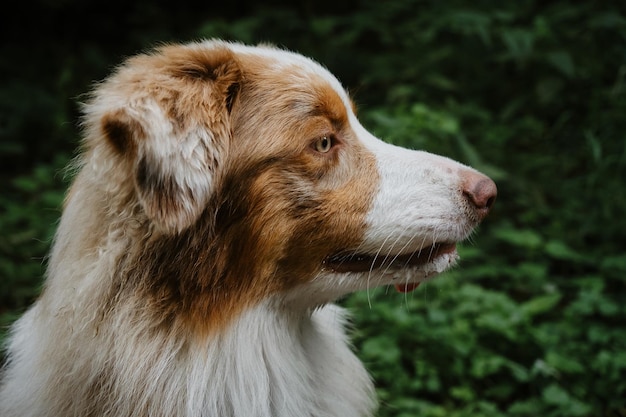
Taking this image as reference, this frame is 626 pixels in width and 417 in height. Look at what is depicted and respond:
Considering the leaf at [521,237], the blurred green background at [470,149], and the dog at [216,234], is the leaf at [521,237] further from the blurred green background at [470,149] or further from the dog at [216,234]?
the dog at [216,234]

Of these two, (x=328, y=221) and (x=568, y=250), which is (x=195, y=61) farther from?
(x=568, y=250)

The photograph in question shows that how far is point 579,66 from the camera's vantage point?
606 cm

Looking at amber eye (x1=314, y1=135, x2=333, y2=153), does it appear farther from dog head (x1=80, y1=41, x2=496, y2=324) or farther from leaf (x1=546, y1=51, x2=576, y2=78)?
leaf (x1=546, y1=51, x2=576, y2=78)

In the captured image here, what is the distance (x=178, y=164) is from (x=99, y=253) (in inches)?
18.0

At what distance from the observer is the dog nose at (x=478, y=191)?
9.32ft

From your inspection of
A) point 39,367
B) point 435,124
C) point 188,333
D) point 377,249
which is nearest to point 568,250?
point 435,124

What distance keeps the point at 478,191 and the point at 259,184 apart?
0.79 m

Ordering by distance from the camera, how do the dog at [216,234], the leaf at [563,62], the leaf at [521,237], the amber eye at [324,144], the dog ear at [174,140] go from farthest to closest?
1. the leaf at [563,62]
2. the leaf at [521,237]
3. the amber eye at [324,144]
4. the dog at [216,234]
5. the dog ear at [174,140]

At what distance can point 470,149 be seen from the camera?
535cm

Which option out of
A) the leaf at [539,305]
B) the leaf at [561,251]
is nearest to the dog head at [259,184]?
the leaf at [539,305]

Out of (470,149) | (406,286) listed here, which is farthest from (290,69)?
(470,149)

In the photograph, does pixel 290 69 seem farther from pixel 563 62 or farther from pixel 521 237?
pixel 563 62

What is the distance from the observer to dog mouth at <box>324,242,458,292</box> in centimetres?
282

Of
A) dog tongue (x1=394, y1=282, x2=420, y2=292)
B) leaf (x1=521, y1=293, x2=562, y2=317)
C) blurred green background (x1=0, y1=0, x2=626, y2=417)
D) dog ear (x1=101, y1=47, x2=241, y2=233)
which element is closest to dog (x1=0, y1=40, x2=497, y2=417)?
dog ear (x1=101, y1=47, x2=241, y2=233)
